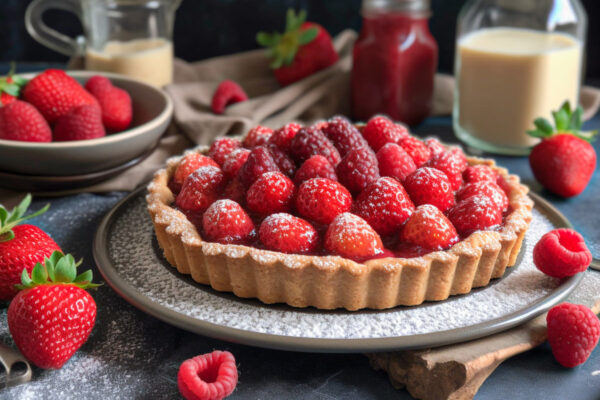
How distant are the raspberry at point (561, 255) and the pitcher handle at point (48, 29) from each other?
219cm

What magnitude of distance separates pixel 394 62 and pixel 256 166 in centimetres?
120

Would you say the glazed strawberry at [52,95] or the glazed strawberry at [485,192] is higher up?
the glazed strawberry at [52,95]

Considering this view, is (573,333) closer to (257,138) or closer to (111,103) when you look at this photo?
(257,138)

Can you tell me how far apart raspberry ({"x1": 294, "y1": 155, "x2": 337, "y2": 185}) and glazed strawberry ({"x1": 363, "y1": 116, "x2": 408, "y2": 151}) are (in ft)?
0.93

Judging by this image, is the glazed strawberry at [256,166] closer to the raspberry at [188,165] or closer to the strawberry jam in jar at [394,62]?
the raspberry at [188,165]

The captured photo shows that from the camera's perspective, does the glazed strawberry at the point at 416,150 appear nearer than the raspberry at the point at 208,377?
No

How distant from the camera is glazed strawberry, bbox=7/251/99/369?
1.36 m

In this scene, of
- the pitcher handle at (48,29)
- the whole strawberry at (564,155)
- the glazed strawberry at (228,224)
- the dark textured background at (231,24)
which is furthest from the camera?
the dark textured background at (231,24)

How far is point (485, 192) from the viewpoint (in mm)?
1784

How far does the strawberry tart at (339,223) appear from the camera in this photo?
153 centimetres

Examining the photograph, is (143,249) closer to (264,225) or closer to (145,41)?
(264,225)

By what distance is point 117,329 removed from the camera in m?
1.57

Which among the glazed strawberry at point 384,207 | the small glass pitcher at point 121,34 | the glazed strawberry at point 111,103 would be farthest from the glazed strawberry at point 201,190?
the small glass pitcher at point 121,34

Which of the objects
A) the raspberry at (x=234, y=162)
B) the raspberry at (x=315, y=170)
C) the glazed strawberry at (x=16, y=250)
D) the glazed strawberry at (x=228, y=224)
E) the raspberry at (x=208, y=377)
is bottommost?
the raspberry at (x=208, y=377)
